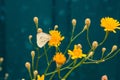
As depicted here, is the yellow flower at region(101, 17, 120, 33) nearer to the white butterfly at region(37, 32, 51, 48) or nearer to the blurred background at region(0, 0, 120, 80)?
the white butterfly at region(37, 32, 51, 48)

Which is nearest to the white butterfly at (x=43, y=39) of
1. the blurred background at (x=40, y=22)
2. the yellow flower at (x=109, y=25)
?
the yellow flower at (x=109, y=25)

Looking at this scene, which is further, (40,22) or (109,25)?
(40,22)

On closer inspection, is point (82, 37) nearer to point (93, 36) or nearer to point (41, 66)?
point (93, 36)

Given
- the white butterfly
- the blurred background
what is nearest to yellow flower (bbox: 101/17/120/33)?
the white butterfly

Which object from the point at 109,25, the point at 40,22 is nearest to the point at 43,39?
the point at 109,25

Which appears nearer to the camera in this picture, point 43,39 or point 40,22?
point 43,39

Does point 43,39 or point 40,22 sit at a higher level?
point 40,22

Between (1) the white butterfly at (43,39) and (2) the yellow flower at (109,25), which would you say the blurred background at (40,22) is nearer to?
(2) the yellow flower at (109,25)

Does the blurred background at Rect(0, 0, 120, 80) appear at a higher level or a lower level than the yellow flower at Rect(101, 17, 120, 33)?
higher

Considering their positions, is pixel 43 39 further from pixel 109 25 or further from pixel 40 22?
pixel 40 22
